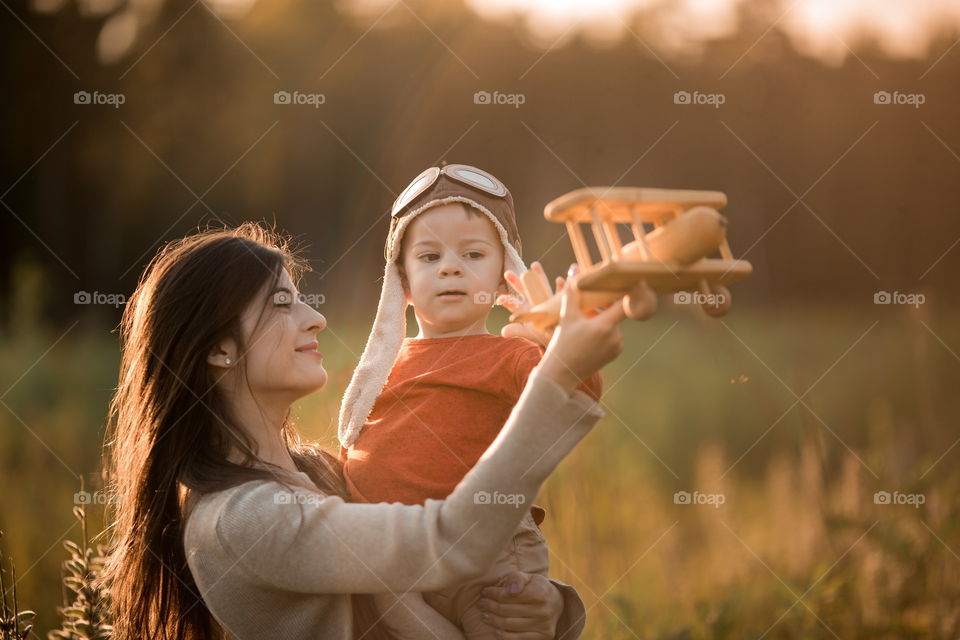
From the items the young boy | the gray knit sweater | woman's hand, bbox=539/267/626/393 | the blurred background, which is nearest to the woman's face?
the gray knit sweater

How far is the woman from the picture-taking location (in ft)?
5.18

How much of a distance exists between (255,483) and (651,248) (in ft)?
3.05

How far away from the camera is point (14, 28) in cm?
859

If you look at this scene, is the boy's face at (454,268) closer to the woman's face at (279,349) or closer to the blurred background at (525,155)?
the woman's face at (279,349)

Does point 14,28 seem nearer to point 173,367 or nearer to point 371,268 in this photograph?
point 371,268

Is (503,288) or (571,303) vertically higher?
(503,288)

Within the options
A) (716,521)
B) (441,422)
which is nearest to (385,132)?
(716,521)

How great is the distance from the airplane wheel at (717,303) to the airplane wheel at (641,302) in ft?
0.45

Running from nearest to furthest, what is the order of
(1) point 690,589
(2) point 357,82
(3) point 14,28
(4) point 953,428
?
1. (1) point 690,589
2. (4) point 953,428
3. (3) point 14,28
4. (2) point 357,82

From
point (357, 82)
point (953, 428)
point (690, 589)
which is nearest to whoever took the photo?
point (690, 589)

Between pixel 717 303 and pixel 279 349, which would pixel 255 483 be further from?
pixel 717 303

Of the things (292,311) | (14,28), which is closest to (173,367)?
(292,311)

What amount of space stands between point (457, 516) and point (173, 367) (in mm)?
814

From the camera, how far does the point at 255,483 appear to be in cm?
183
